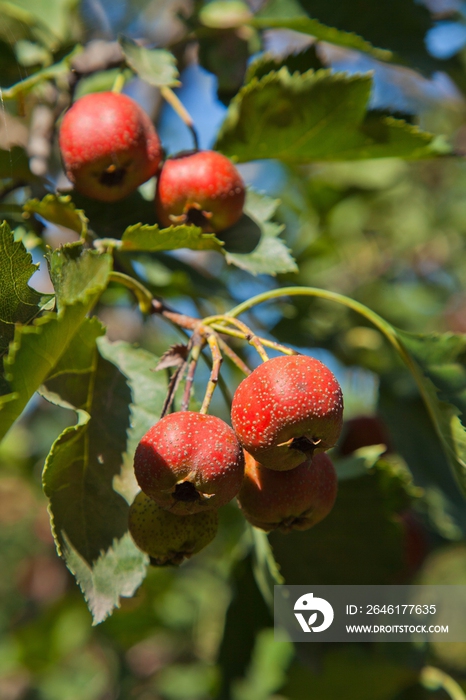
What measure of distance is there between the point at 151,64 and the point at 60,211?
1.34 feet

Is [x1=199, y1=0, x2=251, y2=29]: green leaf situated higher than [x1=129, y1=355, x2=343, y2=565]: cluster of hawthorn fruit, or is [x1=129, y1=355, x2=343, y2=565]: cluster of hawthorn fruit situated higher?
[x1=199, y1=0, x2=251, y2=29]: green leaf

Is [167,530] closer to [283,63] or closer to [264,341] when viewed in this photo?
[264,341]

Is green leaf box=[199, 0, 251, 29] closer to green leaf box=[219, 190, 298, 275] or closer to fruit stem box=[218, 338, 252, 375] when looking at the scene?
green leaf box=[219, 190, 298, 275]

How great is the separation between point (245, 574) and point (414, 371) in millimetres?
839

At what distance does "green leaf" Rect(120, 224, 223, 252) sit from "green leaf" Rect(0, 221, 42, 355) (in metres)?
0.23

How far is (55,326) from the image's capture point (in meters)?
0.96

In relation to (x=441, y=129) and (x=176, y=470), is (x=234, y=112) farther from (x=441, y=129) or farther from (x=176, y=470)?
(x=441, y=129)

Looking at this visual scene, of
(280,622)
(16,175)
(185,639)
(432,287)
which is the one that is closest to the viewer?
(16,175)

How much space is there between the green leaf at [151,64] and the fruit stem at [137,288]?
0.42 m

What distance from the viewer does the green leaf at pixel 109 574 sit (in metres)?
1.08

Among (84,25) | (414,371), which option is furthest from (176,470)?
(84,25)

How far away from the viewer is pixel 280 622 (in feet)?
5.57

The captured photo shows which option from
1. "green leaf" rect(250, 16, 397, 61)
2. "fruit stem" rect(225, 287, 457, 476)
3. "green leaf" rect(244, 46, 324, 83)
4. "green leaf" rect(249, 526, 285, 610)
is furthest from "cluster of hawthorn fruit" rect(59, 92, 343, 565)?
"green leaf" rect(250, 16, 397, 61)

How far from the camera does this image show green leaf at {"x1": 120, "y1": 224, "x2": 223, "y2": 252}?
1.19 meters
